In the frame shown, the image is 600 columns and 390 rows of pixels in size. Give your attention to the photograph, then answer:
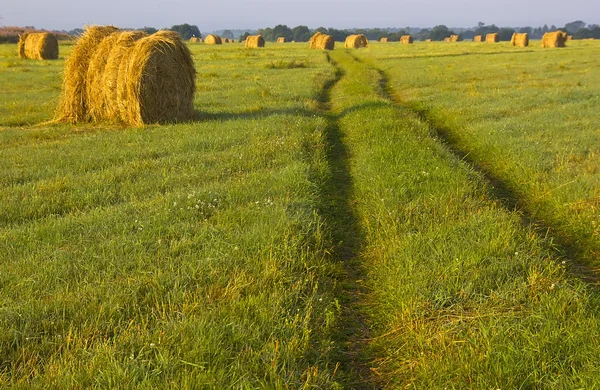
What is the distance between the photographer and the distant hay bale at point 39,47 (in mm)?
35594

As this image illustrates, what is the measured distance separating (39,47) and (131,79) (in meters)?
27.7

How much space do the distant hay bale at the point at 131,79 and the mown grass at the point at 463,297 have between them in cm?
847

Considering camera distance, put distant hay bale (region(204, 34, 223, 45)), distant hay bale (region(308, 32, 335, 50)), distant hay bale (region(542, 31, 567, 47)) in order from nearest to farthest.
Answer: distant hay bale (region(542, 31, 567, 47)) → distant hay bale (region(308, 32, 335, 50)) → distant hay bale (region(204, 34, 223, 45))

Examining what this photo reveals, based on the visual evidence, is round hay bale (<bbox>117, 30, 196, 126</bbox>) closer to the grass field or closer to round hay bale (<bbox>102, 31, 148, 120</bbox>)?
round hay bale (<bbox>102, 31, 148, 120</bbox>)

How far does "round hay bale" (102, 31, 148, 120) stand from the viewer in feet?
45.1

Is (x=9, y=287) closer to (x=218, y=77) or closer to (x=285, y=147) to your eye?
(x=285, y=147)

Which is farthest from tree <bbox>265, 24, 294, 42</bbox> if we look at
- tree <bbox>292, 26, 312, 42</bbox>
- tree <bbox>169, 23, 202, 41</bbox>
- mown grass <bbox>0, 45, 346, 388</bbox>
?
mown grass <bbox>0, 45, 346, 388</bbox>

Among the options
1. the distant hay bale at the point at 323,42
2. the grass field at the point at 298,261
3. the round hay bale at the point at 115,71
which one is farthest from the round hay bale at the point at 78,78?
the distant hay bale at the point at 323,42

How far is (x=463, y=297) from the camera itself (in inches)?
178

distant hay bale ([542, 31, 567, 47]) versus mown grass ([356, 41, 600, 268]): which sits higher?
distant hay bale ([542, 31, 567, 47])

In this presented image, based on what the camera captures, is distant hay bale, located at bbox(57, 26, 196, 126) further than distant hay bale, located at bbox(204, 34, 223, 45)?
No

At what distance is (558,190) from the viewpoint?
7.73 meters

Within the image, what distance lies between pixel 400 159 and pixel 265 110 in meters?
7.33

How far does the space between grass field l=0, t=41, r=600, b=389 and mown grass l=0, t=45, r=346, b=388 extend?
2 centimetres
